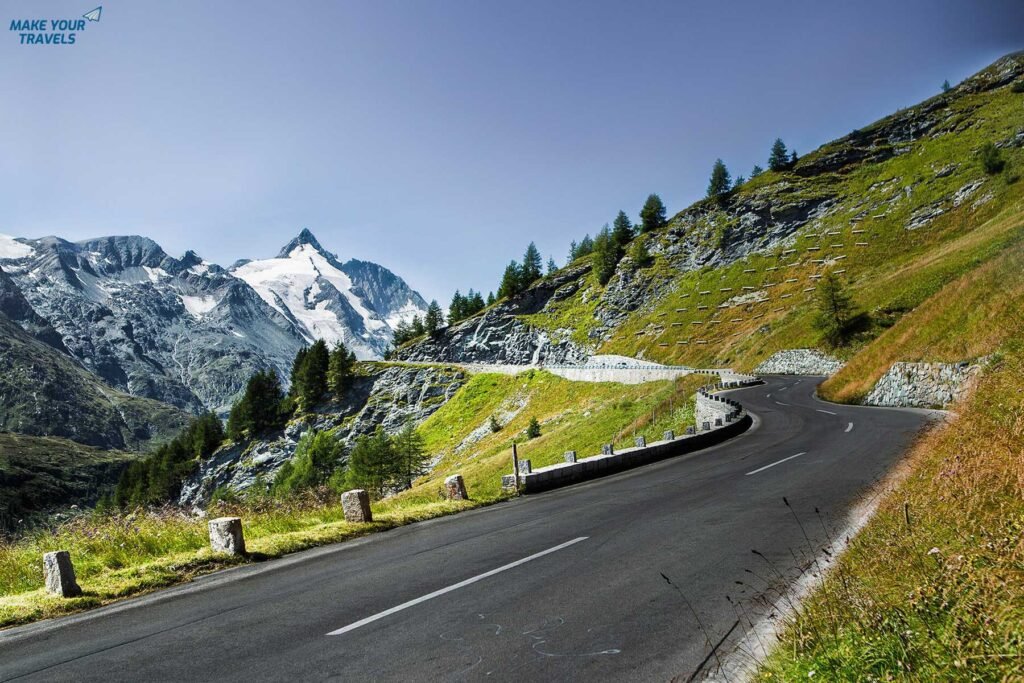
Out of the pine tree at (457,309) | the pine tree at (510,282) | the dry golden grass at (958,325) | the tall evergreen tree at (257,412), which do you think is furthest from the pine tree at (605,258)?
the dry golden grass at (958,325)

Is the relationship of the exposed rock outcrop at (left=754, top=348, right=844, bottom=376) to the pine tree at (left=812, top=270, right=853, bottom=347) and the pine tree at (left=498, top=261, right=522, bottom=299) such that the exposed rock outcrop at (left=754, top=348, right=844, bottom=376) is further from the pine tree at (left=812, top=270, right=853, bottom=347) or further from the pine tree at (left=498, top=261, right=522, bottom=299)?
the pine tree at (left=498, top=261, right=522, bottom=299)

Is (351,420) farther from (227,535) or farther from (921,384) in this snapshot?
(227,535)

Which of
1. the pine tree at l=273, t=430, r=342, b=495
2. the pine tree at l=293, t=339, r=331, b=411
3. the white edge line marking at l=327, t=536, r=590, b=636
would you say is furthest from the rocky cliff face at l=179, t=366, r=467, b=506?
the white edge line marking at l=327, t=536, r=590, b=636

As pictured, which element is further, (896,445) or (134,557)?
(896,445)

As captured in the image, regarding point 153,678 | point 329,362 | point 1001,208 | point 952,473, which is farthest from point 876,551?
point 329,362

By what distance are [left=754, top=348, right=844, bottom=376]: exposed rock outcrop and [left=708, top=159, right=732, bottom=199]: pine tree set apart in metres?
85.3

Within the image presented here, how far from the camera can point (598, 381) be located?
56.1m

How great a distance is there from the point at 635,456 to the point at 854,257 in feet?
284

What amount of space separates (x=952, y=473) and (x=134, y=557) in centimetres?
1321

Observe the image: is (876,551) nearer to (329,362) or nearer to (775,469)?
(775,469)

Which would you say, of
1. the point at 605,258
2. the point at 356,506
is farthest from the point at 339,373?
the point at 356,506

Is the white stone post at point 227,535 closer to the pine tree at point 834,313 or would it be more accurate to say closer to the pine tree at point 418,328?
the pine tree at point 834,313

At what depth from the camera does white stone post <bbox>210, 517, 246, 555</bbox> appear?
362 inches

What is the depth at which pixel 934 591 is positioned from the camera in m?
4.04
